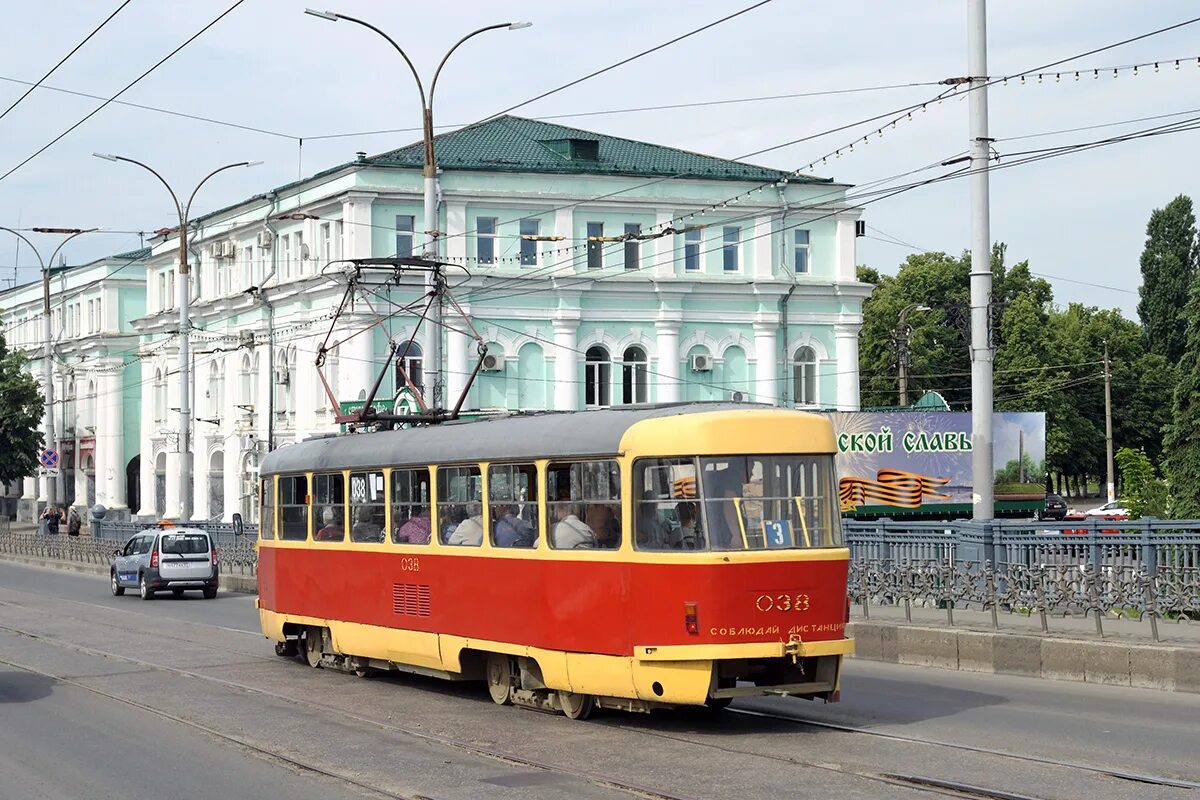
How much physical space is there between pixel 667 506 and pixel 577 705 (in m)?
2.06

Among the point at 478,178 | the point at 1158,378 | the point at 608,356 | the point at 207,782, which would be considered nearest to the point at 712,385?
the point at 608,356

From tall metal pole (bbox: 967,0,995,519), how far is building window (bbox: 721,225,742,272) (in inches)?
1473

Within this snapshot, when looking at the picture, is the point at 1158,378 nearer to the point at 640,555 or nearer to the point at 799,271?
the point at 799,271

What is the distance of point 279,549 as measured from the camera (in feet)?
65.1

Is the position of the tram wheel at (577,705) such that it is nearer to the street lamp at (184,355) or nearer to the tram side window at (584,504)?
the tram side window at (584,504)

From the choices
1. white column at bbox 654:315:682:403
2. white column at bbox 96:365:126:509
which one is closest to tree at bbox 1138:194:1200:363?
white column at bbox 654:315:682:403

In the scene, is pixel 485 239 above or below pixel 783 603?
above

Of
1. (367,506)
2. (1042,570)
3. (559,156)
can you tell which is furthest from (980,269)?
(559,156)

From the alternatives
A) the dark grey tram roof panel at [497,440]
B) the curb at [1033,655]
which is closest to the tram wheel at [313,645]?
the dark grey tram roof panel at [497,440]

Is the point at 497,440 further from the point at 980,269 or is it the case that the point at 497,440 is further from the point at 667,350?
the point at 667,350

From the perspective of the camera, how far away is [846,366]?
60.8 m

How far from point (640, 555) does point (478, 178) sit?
148 feet

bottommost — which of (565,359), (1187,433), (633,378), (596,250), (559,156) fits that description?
(1187,433)

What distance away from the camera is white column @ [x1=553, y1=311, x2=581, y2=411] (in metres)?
57.8
